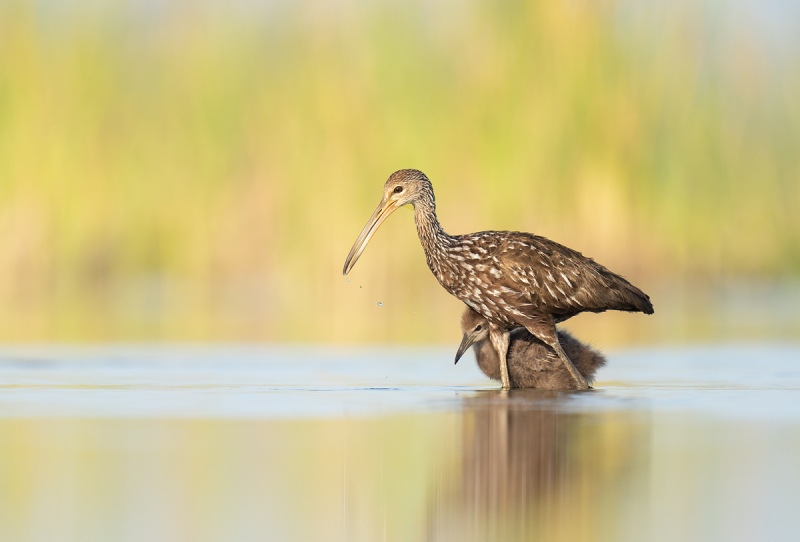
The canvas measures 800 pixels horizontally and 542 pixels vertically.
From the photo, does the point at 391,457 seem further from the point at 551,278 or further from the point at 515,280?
the point at 551,278

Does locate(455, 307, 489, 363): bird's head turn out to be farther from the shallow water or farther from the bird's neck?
the bird's neck

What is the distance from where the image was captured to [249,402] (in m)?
11.8

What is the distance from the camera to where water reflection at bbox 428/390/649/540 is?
6.76 meters

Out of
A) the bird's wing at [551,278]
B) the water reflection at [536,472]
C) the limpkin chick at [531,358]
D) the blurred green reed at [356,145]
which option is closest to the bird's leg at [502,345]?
the limpkin chick at [531,358]

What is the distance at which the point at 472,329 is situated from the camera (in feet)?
47.1

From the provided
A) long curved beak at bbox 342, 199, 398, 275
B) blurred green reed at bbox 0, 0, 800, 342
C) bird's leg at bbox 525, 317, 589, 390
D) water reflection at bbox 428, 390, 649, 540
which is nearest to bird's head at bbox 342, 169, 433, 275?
long curved beak at bbox 342, 199, 398, 275

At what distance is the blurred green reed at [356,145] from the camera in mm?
30359

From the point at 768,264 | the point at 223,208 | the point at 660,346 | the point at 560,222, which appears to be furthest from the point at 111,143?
the point at 660,346

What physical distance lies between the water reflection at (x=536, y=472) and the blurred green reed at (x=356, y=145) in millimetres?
15923

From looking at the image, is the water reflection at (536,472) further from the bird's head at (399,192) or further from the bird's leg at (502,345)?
the bird's head at (399,192)

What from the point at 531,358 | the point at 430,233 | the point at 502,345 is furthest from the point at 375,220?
the point at 531,358

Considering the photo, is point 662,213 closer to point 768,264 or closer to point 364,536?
point 768,264

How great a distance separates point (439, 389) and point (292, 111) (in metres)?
22.1

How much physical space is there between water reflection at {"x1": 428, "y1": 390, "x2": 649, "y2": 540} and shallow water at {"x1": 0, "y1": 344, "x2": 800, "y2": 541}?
2cm
